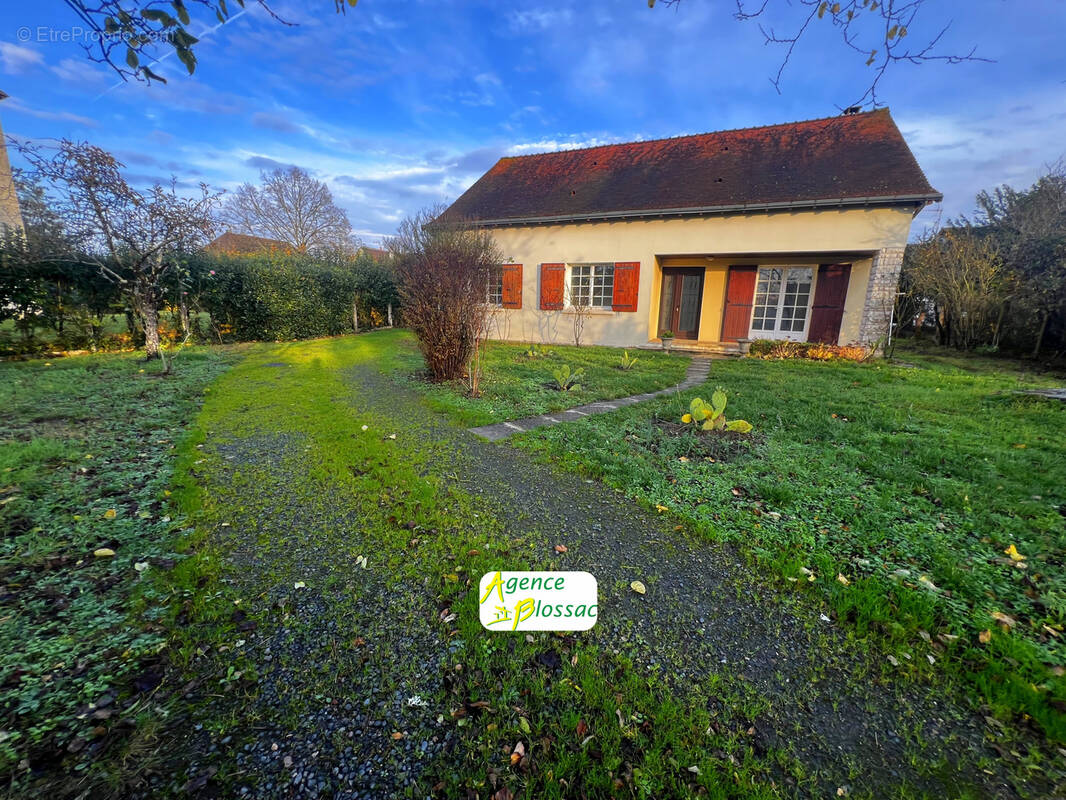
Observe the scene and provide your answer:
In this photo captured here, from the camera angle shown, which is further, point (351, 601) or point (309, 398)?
point (309, 398)

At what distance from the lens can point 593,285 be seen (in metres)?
12.7

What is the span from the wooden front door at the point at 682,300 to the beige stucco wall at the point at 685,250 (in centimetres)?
23

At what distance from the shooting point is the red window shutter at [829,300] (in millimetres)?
10875

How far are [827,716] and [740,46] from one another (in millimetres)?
3367

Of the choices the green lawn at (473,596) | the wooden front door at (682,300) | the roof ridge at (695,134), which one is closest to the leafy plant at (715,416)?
the green lawn at (473,596)

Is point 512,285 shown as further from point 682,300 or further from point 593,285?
point 682,300

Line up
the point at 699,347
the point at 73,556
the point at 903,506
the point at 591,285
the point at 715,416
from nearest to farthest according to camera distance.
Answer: the point at 73,556
the point at 903,506
the point at 715,416
the point at 699,347
the point at 591,285

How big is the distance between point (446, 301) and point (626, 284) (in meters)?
7.01

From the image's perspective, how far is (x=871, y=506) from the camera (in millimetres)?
3012

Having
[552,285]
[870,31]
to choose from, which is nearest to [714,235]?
[552,285]

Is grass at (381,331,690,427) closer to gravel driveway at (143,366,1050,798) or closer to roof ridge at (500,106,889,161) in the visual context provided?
gravel driveway at (143,366,1050,798)

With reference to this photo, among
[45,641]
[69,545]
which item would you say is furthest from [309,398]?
[45,641]

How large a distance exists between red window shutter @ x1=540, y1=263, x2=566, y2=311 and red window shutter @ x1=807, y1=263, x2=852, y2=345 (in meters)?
7.13

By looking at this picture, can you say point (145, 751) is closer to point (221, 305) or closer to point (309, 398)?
point (309, 398)
